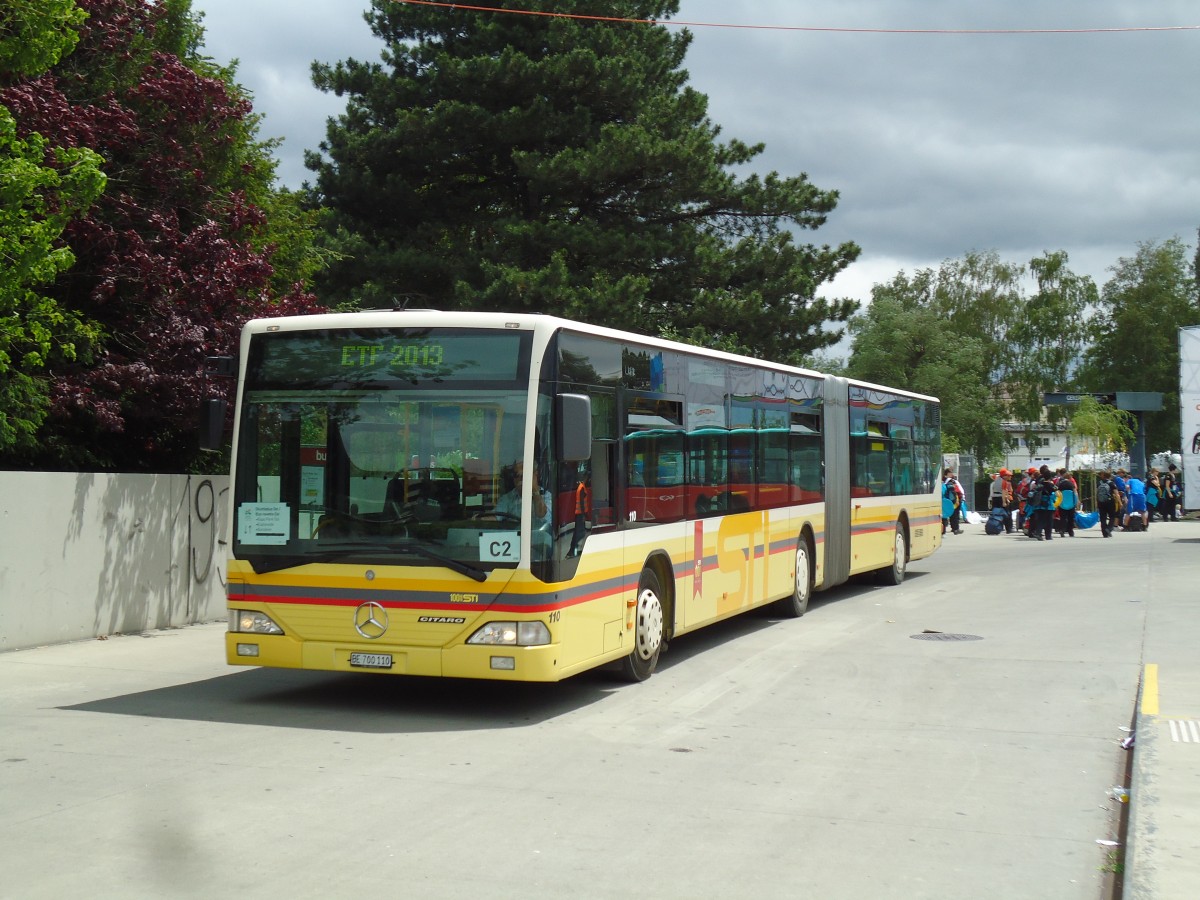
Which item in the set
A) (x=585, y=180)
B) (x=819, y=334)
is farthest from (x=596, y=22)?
(x=819, y=334)

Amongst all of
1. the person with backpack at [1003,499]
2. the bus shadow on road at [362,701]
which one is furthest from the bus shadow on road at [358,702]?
the person with backpack at [1003,499]

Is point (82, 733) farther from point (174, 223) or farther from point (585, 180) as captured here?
point (585, 180)

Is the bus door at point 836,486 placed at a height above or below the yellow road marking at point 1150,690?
above

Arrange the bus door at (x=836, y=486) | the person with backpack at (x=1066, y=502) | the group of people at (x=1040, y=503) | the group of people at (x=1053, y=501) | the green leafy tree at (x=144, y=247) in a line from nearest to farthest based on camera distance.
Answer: the green leafy tree at (x=144, y=247) < the bus door at (x=836, y=486) < the group of people at (x=1040, y=503) < the group of people at (x=1053, y=501) < the person with backpack at (x=1066, y=502)

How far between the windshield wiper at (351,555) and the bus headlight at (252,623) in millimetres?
319

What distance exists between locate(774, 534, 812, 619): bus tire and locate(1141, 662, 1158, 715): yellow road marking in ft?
15.0

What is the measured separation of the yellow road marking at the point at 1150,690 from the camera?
392 inches

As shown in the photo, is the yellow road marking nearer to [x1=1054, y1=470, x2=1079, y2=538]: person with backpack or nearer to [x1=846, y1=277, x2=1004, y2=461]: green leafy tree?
[x1=1054, y1=470, x2=1079, y2=538]: person with backpack

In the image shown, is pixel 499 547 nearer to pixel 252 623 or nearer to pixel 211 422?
pixel 252 623

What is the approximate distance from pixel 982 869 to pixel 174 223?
45.6 ft

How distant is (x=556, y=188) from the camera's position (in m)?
28.4

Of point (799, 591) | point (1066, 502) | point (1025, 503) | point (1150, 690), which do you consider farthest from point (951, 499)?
point (1150, 690)

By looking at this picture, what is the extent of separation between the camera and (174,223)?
677 inches

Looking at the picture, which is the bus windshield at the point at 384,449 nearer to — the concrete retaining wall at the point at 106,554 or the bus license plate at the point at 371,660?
the bus license plate at the point at 371,660
